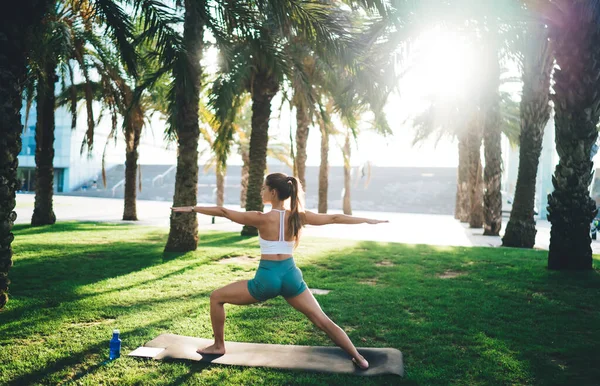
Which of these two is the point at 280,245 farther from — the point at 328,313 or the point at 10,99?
the point at 10,99

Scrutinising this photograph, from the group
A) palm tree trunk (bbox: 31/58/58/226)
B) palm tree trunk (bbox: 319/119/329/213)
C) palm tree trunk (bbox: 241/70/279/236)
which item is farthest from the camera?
palm tree trunk (bbox: 319/119/329/213)

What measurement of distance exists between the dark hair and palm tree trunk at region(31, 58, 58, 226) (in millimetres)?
12036

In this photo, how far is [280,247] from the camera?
348 cm

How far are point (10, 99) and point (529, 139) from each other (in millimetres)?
11208

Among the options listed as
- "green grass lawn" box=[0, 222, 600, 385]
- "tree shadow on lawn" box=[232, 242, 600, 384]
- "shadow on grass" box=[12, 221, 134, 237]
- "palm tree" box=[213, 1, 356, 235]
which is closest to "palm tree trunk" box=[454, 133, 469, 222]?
"palm tree" box=[213, 1, 356, 235]

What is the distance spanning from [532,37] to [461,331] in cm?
769

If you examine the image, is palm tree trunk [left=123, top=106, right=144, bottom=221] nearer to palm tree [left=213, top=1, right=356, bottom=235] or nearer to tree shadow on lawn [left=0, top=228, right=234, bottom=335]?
palm tree [left=213, top=1, right=356, bottom=235]

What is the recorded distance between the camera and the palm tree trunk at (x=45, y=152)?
Result: 43.5 feet

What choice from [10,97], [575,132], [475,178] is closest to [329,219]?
[10,97]

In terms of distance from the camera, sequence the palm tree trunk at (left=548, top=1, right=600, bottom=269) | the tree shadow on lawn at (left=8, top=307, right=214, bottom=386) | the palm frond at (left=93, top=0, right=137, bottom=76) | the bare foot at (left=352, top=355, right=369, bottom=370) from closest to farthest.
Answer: the tree shadow on lawn at (left=8, top=307, right=214, bottom=386), the bare foot at (left=352, top=355, right=369, bottom=370), the palm frond at (left=93, top=0, right=137, bottom=76), the palm tree trunk at (left=548, top=1, right=600, bottom=269)

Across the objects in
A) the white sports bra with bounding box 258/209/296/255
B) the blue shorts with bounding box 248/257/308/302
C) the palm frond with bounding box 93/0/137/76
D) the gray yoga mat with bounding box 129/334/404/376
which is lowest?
the gray yoga mat with bounding box 129/334/404/376

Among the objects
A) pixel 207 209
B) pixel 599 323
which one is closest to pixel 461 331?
pixel 599 323

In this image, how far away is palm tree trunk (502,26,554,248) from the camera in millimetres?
11211

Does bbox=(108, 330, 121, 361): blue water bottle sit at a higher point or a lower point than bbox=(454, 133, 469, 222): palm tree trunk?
lower
